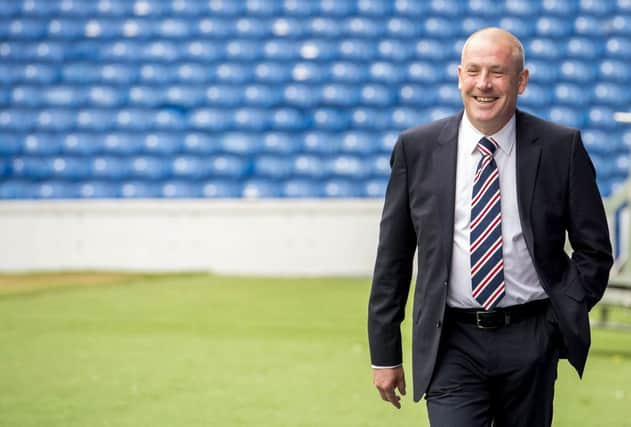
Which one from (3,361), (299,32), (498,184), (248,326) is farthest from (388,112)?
(498,184)

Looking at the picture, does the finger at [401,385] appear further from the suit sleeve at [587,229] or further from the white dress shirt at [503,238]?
the suit sleeve at [587,229]

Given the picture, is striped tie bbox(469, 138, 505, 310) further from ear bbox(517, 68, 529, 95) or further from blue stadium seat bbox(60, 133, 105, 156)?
blue stadium seat bbox(60, 133, 105, 156)

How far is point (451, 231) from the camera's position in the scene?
2461mm

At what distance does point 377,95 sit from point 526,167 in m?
10.4

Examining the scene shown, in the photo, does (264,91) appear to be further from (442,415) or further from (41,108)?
(442,415)

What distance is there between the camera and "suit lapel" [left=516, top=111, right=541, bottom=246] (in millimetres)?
2451

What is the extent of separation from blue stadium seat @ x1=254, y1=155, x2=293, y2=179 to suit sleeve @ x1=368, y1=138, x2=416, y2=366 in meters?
10.1

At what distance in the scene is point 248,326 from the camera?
309 inches

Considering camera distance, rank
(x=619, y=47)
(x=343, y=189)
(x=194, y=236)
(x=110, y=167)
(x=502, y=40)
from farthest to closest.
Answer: (x=110, y=167)
(x=619, y=47)
(x=343, y=189)
(x=194, y=236)
(x=502, y=40)

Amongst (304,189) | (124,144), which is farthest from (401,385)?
(124,144)

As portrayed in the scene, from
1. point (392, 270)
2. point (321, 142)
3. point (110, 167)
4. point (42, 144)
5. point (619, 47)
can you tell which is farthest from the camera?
point (42, 144)

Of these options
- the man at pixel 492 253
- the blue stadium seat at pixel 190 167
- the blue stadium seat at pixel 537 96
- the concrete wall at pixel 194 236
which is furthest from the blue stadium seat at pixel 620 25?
the man at pixel 492 253

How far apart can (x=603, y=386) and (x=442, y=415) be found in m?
3.36

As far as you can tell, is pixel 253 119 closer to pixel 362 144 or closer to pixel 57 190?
pixel 362 144
